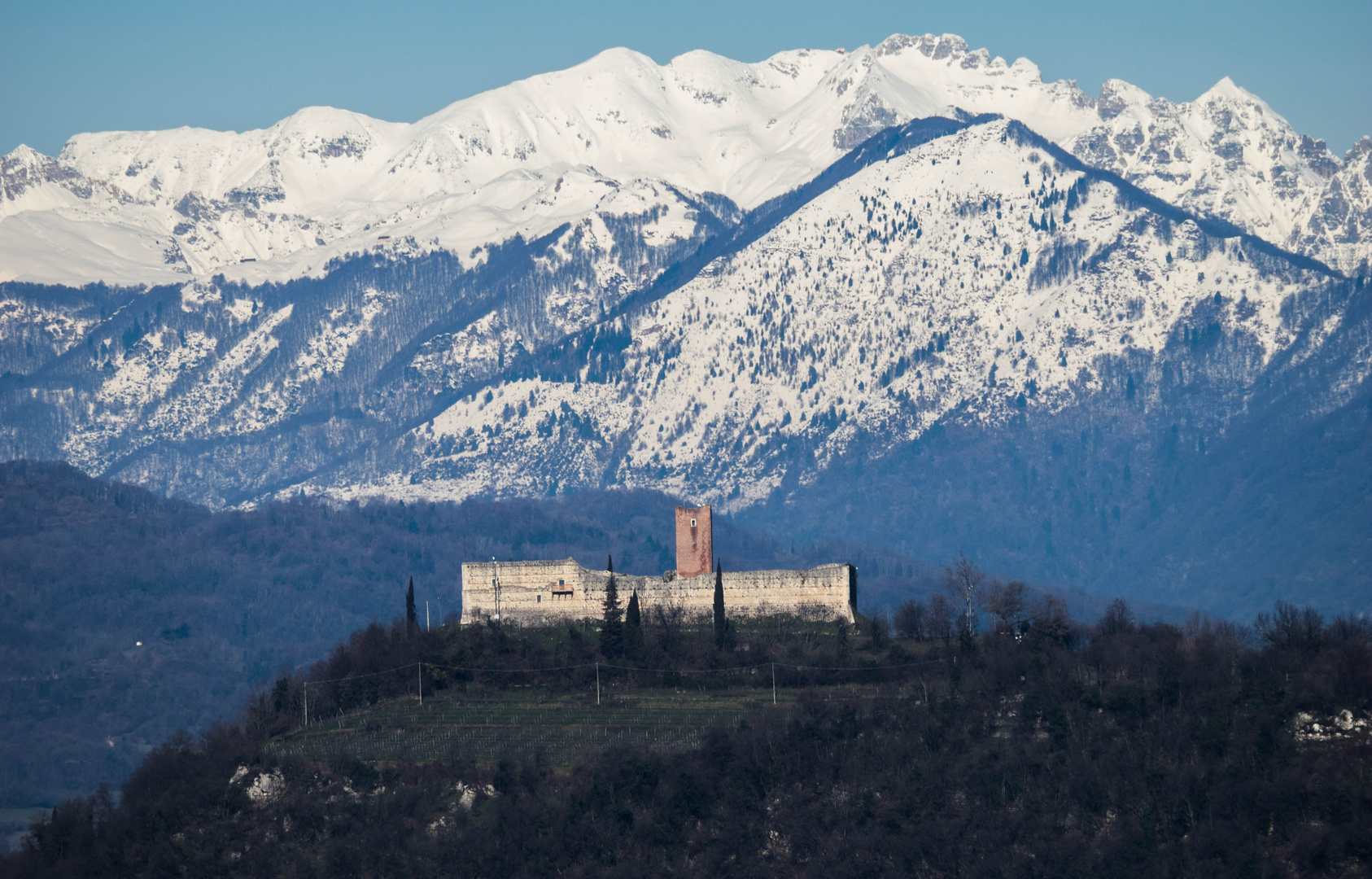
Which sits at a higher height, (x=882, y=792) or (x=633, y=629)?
(x=633, y=629)

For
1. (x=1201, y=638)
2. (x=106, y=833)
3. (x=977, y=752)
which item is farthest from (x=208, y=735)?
(x=1201, y=638)

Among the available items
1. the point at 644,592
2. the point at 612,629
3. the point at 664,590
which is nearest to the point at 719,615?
the point at 664,590

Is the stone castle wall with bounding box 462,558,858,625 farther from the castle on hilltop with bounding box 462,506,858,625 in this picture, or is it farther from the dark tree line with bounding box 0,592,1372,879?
the dark tree line with bounding box 0,592,1372,879

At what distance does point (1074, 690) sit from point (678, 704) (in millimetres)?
26122

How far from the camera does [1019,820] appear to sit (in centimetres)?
12312

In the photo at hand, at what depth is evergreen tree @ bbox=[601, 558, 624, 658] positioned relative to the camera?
486 ft

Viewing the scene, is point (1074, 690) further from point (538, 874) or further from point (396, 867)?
point (396, 867)

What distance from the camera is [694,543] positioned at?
165250 millimetres

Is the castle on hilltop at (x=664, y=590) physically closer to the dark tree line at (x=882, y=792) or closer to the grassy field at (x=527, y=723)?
the grassy field at (x=527, y=723)

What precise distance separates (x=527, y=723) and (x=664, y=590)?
22.8 meters

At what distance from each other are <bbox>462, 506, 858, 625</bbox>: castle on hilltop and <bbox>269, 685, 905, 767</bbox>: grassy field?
14.2m

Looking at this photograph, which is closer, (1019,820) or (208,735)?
(1019,820)

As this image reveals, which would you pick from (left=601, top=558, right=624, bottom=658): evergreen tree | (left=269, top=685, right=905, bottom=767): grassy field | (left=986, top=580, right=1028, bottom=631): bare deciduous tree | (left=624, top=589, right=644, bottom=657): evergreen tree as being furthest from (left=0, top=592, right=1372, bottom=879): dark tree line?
(left=601, top=558, right=624, bottom=658): evergreen tree

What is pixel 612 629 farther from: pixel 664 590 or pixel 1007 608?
pixel 1007 608
